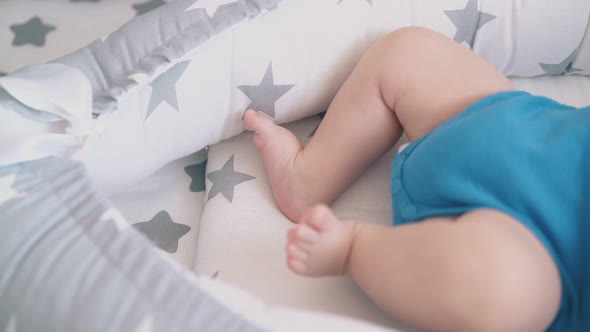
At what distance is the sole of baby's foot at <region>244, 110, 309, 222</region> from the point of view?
2.57ft

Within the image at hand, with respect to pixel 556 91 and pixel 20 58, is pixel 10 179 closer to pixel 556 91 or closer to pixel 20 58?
pixel 20 58

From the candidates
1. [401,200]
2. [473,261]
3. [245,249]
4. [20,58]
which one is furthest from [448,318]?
[20,58]

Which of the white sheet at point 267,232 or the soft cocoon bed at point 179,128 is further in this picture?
the white sheet at point 267,232

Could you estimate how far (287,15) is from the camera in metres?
0.82

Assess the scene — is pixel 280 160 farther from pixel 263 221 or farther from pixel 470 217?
pixel 470 217

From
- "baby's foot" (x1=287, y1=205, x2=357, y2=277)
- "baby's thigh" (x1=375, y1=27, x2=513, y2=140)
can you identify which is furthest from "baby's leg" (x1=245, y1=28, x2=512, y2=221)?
"baby's foot" (x1=287, y1=205, x2=357, y2=277)

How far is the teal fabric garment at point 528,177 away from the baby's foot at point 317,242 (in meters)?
0.09

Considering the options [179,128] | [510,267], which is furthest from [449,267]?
[179,128]

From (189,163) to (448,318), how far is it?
0.48 metres

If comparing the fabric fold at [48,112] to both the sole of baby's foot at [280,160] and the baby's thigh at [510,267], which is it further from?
the baby's thigh at [510,267]

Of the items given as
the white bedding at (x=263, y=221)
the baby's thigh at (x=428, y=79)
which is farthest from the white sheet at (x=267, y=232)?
the baby's thigh at (x=428, y=79)

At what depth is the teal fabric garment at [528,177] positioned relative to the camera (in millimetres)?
604

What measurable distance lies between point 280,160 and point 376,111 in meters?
0.14

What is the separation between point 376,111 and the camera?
77 cm
